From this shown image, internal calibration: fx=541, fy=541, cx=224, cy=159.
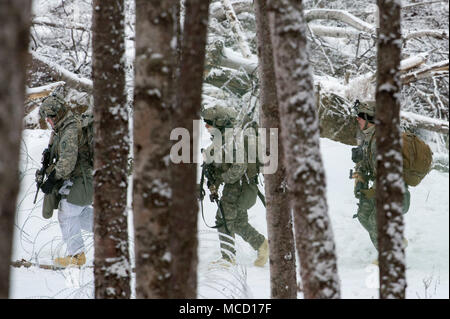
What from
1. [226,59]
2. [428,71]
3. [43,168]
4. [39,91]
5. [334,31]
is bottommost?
[43,168]

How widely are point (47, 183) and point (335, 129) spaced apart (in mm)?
5970

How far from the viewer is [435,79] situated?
369 inches

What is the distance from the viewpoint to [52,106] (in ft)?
17.3

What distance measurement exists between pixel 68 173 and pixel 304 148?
11.4ft

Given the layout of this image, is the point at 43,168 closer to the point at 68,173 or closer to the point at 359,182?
the point at 68,173

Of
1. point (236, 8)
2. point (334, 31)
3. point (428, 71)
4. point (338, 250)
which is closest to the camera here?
point (338, 250)

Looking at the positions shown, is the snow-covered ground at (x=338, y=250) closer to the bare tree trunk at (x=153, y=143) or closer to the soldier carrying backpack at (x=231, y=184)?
the soldier carrying backpack at (x=231, y=184)

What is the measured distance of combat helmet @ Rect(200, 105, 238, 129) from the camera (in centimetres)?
554

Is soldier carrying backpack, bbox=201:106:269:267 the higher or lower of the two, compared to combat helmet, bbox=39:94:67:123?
lower

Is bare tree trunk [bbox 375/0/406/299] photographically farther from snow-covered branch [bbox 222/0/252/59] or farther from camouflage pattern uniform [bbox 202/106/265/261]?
snow-covered branch [bbox 222/0/252/59]

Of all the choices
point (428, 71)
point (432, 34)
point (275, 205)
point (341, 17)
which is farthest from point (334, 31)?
point (275, 205)

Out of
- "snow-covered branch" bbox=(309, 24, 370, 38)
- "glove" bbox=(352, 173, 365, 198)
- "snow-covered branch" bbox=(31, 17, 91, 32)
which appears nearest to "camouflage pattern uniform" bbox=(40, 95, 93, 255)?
"glove" bbox=(352, 173, 365, 198)

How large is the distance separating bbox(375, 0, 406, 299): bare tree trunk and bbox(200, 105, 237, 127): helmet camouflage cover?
336cm

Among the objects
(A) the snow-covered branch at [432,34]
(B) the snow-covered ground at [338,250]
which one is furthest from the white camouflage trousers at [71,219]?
(A) the snow-covered branch at [432,34]
